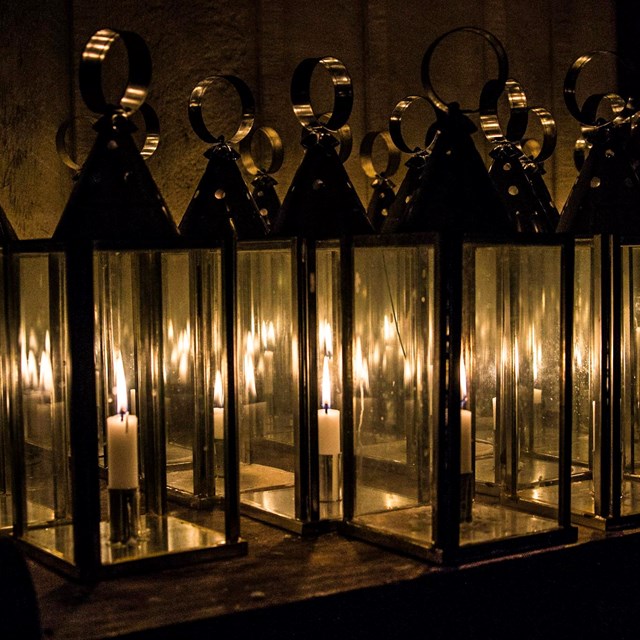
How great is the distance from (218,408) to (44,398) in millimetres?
268

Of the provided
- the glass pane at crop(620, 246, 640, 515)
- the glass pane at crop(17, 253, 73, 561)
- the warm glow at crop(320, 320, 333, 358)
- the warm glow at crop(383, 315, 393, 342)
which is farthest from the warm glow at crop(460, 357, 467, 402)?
the glass pane at crop(17, 253, 73, 561)

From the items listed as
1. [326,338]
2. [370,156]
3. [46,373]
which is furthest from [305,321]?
[370,156]

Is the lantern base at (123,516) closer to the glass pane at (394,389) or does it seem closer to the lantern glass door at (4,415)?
the lantern glass door at (4,415)

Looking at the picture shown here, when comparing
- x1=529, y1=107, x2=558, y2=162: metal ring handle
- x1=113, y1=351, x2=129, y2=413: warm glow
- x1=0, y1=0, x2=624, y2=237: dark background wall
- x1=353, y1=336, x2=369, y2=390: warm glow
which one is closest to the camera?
x1=113, y1=351, x2=129, y2=413: warm glow

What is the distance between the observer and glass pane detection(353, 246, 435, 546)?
1.47 m

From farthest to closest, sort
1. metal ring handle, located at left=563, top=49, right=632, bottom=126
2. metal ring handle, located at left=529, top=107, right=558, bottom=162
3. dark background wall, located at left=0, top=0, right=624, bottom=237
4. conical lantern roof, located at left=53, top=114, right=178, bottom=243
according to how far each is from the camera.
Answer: dark background wall, located at left=0, top=0, right=624, bottom=237 → metal ring handle, located at left=529, top=107, right=558, bottom=162 → metal ring handle, located at left=563, top=49, right=632, bottom=126 → conical lantern roof, located at left=53, top=114, right=178, bottom=243

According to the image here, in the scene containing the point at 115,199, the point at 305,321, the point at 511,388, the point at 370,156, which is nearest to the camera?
the point at 115,199

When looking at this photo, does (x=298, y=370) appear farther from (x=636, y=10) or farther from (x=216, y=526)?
(x=636, y=10)

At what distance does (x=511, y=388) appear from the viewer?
5.61 ft

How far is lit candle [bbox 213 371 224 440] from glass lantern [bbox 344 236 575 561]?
195 millimetres

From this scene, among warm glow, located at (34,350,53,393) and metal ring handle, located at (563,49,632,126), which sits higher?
metal ring handle, located at (563,49,632,126)

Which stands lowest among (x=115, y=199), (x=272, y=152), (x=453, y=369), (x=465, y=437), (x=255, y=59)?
(x=465, y=437)

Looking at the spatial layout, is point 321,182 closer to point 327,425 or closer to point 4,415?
point 327,425

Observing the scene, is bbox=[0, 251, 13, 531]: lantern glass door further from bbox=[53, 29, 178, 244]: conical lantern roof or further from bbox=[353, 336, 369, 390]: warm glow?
bbox=[353, 336, 369, 390]: warm glow
